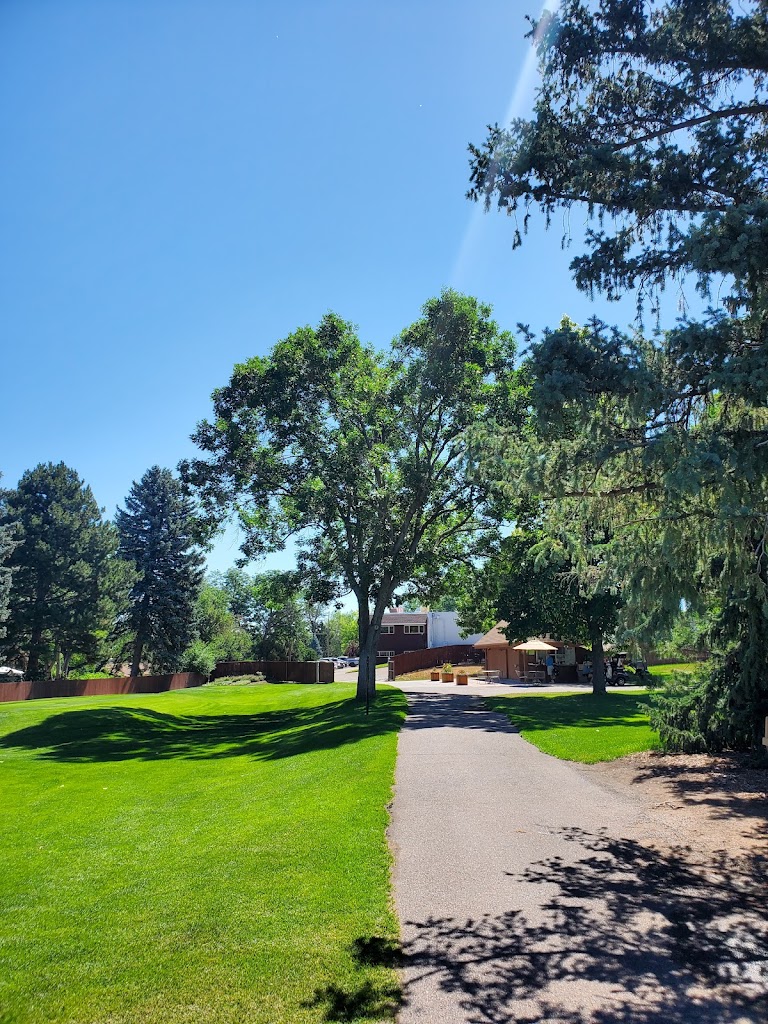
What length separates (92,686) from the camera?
43438 mm

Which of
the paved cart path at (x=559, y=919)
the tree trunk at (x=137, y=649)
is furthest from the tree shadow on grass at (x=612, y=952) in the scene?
the tree trunk at (x=137, y=649)

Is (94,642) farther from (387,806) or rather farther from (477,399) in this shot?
(387,806)

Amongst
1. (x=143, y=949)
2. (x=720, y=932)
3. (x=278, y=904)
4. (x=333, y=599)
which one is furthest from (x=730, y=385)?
(x=333, y=599)

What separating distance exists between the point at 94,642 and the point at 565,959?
166 feet

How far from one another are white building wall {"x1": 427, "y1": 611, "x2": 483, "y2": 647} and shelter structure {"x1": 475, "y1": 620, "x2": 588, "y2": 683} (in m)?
25.2

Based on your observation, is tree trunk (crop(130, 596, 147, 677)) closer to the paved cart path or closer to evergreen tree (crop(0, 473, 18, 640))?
evergreen tree (crop(0, 473, 18, 640))

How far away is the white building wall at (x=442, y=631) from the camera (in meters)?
75.5

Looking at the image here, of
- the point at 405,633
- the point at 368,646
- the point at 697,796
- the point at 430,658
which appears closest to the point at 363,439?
the point at 368,646

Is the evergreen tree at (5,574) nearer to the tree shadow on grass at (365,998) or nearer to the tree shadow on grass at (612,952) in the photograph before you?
the tree shadow on grass at (612,952)

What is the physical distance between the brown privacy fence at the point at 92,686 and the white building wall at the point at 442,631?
98.9 feet

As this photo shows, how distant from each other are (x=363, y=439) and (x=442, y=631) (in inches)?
2128

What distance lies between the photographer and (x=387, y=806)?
880 centimetres

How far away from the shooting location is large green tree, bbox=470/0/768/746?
19.6ft

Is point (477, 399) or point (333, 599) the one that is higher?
point (477, 399)
